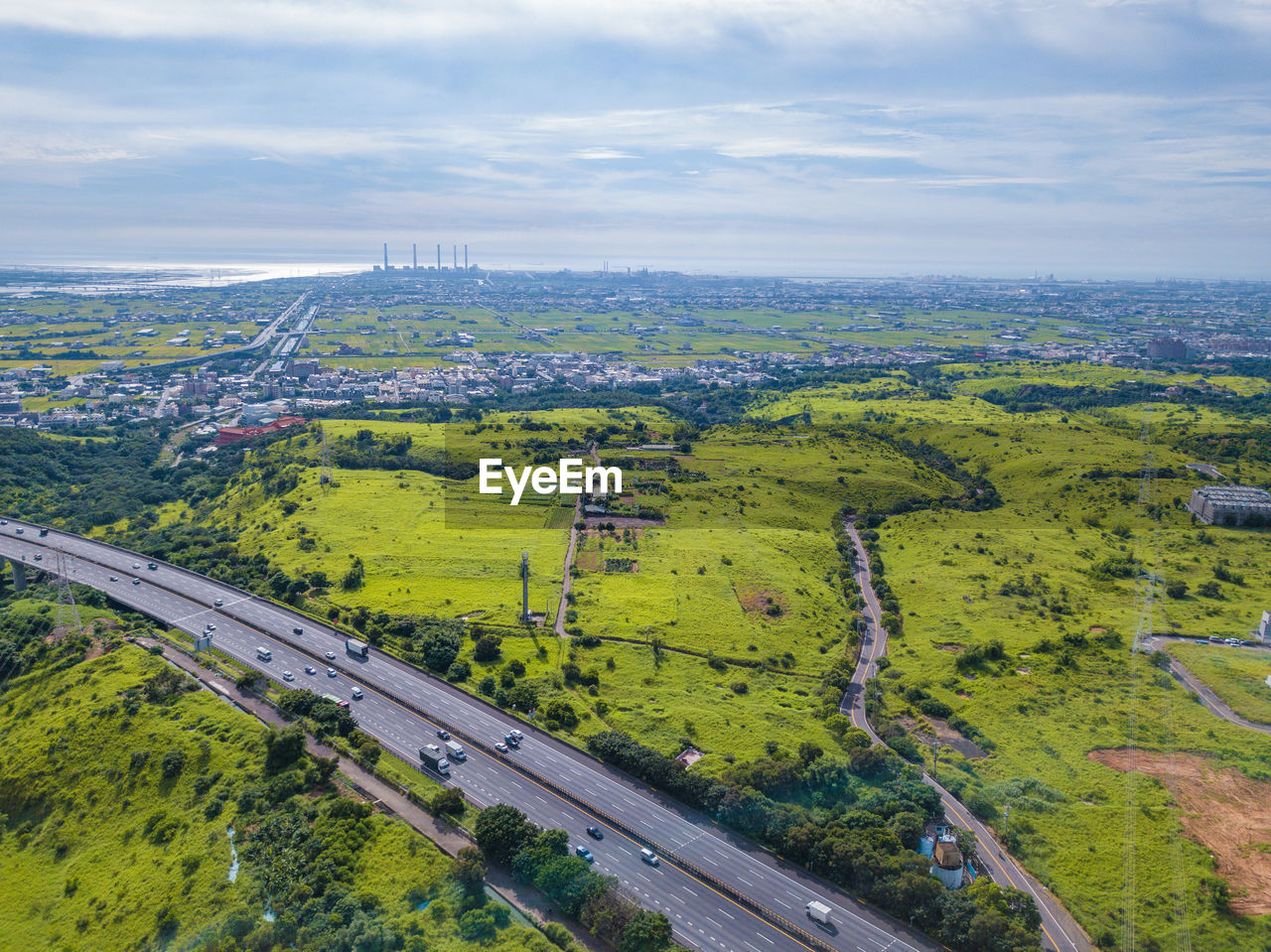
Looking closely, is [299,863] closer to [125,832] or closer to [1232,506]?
[125,832]

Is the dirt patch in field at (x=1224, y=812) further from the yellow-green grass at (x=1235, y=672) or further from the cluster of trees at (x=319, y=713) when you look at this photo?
the cluster of trees at (x=319, y=713)

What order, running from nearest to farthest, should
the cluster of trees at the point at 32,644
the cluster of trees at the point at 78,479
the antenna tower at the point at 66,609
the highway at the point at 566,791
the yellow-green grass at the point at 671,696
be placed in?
the highway at the point at 566,791
the yellow-green grass at the point at 671,696
the cluster of trees at the point at 32,644
the antenna tower at the point at 66,609
the cluster of trees at the point at 78,479

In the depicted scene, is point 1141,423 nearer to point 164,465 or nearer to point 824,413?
point 824,413

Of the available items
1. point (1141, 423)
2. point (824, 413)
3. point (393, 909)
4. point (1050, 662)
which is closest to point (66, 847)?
point (393, 909)

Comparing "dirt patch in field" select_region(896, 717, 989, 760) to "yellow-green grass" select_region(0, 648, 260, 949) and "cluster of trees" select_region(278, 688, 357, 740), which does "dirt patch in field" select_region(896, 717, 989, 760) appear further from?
"yellow-green grass" select_region(0, 648, 260, 949)

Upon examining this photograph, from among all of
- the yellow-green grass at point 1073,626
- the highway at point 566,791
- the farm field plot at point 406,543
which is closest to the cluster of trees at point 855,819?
the highway at point 566,791


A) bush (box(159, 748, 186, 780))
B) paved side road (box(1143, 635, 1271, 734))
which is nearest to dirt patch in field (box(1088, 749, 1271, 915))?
paved side road (box(1143, 635, 1271, 734))
